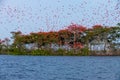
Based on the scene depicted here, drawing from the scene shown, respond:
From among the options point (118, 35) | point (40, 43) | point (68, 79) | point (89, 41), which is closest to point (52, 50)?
point (40, 43)

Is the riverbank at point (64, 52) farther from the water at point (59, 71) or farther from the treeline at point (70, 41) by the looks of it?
the water at point (59, 71)

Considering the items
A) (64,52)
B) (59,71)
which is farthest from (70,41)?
(59,71)

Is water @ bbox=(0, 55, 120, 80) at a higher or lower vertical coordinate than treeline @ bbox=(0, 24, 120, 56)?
lower

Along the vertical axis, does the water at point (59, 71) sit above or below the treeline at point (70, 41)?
below

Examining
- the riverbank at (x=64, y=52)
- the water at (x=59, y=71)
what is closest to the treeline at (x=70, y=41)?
the riverbank at (x=64, y=52)

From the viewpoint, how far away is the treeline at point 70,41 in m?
94.1

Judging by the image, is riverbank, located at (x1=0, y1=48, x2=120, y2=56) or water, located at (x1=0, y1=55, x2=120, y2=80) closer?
water, located at (x1=0, y1=55, x2=120, y2=80)

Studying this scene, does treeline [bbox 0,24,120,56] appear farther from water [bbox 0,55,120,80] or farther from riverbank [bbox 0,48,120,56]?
water [bbox 0,55,120,80]

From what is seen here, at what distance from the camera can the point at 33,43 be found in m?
107

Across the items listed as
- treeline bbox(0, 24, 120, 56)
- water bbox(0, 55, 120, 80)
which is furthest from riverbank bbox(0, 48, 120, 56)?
water bbox(0, 55, 120, 80)

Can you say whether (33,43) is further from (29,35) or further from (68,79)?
(68,79)

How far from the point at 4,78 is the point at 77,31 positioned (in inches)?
2650

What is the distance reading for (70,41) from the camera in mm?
98375

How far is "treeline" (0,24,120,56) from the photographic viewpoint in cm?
9406
